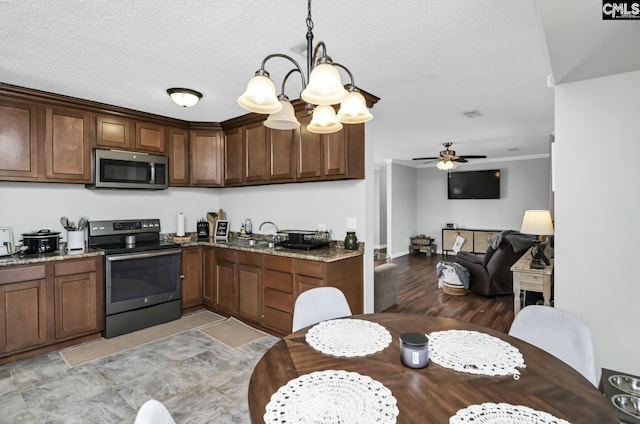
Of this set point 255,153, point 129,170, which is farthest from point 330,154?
point 129,170

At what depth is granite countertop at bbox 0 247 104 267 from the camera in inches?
107

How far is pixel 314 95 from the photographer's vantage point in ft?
4.37

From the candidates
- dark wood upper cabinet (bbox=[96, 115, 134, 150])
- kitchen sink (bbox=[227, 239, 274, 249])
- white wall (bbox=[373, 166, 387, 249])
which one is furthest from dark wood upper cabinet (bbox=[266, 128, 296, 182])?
white wall (bbox=[373, 166, 387, 249])

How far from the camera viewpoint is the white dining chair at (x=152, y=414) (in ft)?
2.63

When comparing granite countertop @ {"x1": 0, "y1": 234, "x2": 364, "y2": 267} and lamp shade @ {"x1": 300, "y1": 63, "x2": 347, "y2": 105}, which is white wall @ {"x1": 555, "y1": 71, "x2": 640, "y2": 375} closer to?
granite countertop @ {"x1": 0, "y1": 234, "x2": 364, "y2": 267}

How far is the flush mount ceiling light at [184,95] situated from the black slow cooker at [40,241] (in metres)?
1.81

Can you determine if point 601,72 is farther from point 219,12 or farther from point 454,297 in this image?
point 454,297

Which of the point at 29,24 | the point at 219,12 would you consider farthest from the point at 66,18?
the point at 219,12

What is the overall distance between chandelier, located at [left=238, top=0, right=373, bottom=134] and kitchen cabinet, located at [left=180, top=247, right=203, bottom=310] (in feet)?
9.05

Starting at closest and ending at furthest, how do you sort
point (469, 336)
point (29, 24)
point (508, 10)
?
1. point (469, 336)
2. point (508, 10)
3. point (29, 24)

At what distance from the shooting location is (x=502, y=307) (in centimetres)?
430

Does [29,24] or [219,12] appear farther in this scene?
[29,24]

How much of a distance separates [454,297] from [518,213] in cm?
426

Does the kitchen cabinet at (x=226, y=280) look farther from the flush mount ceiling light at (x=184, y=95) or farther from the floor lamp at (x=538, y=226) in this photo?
the floor lamp at (x=538, y=226)
